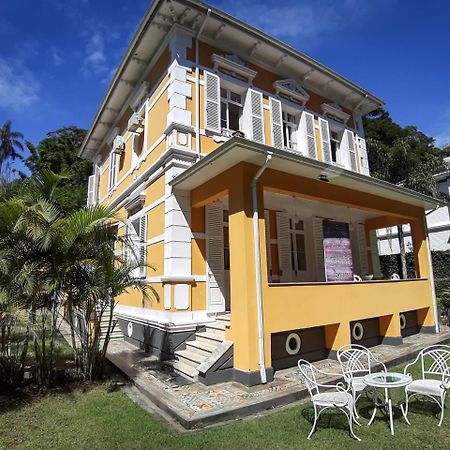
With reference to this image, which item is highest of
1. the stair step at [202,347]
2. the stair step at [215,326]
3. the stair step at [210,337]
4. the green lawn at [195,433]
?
the stair step at [215,326]

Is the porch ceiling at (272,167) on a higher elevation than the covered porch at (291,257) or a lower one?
higher

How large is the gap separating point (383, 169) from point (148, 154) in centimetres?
1417

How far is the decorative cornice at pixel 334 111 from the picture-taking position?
39.7 feet

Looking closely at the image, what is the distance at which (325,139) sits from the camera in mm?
11852

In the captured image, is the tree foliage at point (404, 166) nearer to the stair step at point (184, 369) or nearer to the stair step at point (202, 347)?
the stair step at point (202, 347)

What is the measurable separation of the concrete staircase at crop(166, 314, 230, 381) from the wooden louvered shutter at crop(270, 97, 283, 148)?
5435 mm

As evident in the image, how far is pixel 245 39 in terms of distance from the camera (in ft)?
32.2

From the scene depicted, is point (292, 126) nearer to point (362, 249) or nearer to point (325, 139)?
point (325, 139)

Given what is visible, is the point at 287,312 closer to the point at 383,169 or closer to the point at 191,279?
the point at 191,279

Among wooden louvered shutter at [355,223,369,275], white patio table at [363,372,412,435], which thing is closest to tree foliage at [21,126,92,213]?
wooden louvered shutter at [355,223,369,275]

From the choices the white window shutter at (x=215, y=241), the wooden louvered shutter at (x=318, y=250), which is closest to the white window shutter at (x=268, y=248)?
the white window shutter at (x=215, y=241)

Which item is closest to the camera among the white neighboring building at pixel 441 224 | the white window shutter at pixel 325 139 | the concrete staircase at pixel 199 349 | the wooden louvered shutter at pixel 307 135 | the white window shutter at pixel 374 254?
the concrete staircase at pixel 199 349

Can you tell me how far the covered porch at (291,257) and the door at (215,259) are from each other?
2 centimetres

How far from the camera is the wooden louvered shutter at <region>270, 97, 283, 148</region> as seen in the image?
1039cm
